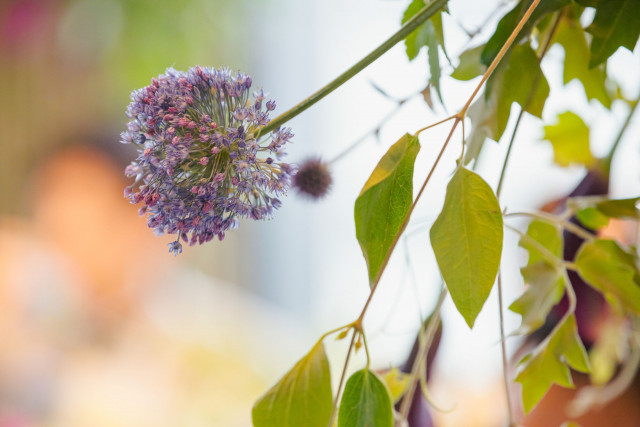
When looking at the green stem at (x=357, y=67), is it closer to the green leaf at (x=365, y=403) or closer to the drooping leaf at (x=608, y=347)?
the green leaf at (x=365, y=403)

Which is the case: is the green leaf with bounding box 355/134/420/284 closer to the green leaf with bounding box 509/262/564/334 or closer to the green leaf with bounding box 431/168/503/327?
the green leaf with bounding box 431/168/503/327

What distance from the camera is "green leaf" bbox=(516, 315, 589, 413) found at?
0.25m

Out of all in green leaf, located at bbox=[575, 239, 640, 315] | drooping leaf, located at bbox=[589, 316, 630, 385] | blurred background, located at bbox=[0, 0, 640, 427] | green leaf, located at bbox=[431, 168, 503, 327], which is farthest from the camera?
blurred background, located at bbox=[0, 0, 640, 427]

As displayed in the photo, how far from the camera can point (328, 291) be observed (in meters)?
1.03

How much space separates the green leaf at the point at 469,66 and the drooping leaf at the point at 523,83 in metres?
0.01

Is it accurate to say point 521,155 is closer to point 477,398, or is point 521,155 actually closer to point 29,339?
point 477,398

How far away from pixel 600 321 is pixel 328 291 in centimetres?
65

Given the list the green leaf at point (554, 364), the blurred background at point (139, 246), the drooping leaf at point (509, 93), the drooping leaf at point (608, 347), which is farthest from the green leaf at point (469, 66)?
the blurred background at point (139, 246)

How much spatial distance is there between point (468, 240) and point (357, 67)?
0.06 metres

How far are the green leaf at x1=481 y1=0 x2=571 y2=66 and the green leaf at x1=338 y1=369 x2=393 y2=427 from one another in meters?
0.12

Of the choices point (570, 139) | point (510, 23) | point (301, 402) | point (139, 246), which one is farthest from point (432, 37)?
point (139, 246)

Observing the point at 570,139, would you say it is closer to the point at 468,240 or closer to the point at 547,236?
the point at 547,236

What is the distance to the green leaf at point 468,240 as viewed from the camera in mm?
153

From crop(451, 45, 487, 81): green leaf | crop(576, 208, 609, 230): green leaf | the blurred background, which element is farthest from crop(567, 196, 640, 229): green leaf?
the blurred background
